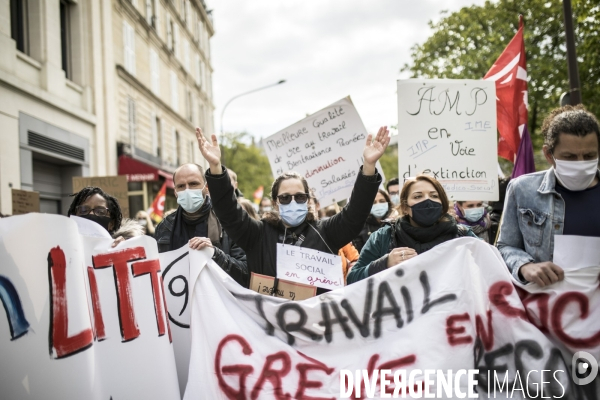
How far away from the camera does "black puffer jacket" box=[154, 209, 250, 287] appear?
121 inches

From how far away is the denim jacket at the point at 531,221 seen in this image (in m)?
2.49

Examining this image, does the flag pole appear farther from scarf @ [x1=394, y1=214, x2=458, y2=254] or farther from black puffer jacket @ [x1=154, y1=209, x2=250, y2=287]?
black puffer jacket @ [x1=154, y1=209, x2=250, y2=287]

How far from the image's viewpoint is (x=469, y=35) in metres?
18.4

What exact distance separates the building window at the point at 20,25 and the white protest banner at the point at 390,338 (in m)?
10.4

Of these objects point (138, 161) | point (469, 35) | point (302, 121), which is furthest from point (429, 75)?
point (302, 121)

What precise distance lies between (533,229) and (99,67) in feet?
45.9

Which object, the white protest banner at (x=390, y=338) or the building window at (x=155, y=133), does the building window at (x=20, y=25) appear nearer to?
the building window at (x=155, y=133)

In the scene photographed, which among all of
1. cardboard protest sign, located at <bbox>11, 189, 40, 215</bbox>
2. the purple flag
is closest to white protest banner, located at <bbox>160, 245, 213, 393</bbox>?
the purple flag

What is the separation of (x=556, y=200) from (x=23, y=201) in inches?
238

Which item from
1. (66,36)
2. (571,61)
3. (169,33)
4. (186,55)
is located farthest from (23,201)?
(186,55)

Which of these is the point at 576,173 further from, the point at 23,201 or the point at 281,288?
the point at 23,201

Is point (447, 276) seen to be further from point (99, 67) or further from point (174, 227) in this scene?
point (99, 67)

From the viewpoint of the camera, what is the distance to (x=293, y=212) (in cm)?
309

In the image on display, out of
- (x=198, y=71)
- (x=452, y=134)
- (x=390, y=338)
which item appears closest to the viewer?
(x=390, y=338)
